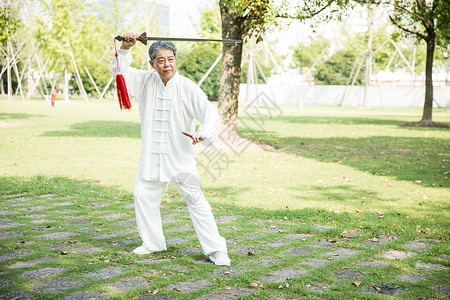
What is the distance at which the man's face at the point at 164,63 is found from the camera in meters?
4.50

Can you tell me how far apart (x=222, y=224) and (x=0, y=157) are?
7.71 m

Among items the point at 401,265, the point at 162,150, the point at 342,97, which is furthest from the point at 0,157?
the point at 342,97

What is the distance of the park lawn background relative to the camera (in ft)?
20.7

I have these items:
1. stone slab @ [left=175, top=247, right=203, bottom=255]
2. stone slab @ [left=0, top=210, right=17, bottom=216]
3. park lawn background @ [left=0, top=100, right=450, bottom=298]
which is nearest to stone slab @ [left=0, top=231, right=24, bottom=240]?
stone slab @ [left=0, top=210, right=17, bottom=216]

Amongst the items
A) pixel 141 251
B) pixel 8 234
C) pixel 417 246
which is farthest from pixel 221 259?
pixel 8 234

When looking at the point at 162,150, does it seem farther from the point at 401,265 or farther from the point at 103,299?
the point at 401,265

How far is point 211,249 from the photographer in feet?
14.8

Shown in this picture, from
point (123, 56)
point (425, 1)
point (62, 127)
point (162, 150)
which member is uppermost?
point (425, 1)

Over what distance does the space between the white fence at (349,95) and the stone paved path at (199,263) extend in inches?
1492

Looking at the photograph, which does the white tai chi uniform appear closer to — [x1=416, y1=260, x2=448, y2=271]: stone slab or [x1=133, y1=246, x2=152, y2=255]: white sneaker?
[x1=133, y1=246, x2=152, y2=255]: white sneaker

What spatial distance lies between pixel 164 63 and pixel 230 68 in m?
9.51

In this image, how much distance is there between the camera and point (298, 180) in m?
9.48

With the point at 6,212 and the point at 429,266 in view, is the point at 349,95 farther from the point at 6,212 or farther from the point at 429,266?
the point at 429,266

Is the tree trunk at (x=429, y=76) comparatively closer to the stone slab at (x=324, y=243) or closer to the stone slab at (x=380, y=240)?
the stone slab at (x=380, y=240)
